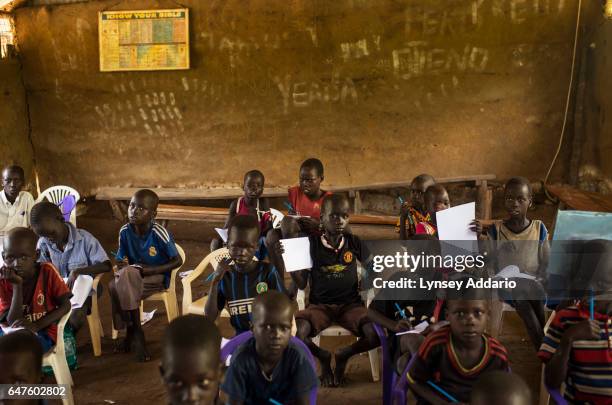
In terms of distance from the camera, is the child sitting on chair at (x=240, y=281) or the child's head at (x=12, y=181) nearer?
the child sitting on chair at (x=240, y=281)

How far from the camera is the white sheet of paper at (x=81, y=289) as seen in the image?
10.7ft

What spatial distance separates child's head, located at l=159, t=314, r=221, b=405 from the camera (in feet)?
4.98

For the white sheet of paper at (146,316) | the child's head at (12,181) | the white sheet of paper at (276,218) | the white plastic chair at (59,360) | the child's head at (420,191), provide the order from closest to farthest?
the white plastic chair at (59,360), the child's head at (420,191), the white sheet of paper at (146,316), the white sheet of paper at (276,218), the child's head at (12,181)

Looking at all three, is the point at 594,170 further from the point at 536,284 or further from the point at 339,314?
the point at 339,314

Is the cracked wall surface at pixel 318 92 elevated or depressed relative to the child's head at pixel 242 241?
elevated

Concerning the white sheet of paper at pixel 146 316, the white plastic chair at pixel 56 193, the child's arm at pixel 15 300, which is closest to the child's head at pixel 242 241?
the child's arm at pixel 15 300

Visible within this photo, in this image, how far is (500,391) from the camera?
5.17 feet

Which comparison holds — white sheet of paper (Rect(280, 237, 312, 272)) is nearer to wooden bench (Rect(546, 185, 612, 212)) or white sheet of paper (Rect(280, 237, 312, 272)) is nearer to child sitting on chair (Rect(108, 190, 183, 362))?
child sitting on chair (Rect(108, 190, 183, 362))

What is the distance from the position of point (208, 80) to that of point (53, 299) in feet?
14.4

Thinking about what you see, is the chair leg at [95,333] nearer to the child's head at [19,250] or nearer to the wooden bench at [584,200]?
the child's head at [19,250]

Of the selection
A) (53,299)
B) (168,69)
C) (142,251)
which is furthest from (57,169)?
(53,299)

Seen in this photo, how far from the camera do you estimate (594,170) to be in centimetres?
Result: 618

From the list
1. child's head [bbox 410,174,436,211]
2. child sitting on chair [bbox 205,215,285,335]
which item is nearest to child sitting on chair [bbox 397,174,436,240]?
child's head [bbox 410,174,436,211]

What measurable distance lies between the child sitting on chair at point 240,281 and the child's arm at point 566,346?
1.21m
